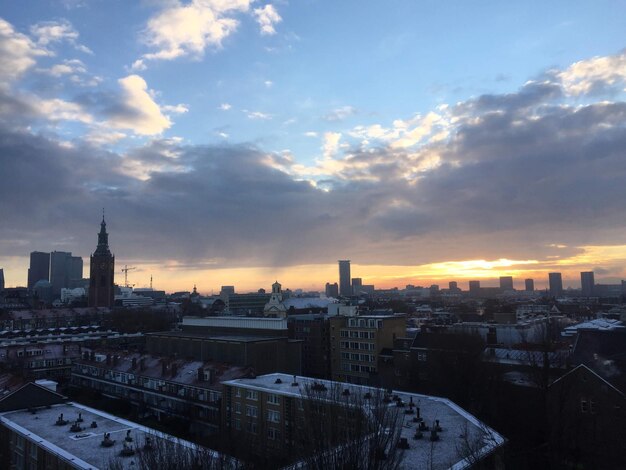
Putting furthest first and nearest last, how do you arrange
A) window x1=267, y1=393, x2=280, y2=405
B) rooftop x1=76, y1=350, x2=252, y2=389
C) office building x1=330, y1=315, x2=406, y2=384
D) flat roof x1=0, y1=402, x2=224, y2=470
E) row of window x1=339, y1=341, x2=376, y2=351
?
1. row of window x1=339, y1=341, x2=376, y2=351
2. office building x1=330, y1=315, x2=406, y2=384
3. rooftop x1=76, y1=350, x2=252, y2=389
4. window x1=267, y1=393, x2=280, y2=405
5. flat roof x1=0, y1=402, x2=224, y2=470

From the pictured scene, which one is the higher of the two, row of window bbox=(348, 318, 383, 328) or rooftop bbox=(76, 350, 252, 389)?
row of window bbox=(348, 318, 383, 328)

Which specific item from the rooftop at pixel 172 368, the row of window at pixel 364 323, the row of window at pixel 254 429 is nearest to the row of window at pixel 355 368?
the row of window at pixel 364 323

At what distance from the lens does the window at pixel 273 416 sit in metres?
34.4

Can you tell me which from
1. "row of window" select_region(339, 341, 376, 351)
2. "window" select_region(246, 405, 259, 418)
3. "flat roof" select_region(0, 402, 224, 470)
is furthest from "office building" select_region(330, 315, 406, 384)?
"flat roof" select_region(0, 402, 224, 470)

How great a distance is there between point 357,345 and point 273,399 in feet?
98.0

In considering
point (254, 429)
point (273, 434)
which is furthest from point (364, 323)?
point (273, 434)

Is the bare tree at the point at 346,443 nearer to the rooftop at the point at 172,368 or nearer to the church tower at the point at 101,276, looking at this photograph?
the rooftop at the point at 172,368

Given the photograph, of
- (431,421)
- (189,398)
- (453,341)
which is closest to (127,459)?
(431,421)

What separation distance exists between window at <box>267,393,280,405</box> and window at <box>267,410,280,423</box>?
662 mm

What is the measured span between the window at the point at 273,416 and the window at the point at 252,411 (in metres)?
1.27

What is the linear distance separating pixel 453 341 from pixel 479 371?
5.54 metres

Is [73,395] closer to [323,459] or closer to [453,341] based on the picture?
[453,341]

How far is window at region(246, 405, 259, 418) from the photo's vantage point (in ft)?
118

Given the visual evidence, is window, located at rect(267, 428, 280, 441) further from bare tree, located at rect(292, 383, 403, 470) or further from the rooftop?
bare tree, located at rect(292, 383, 403, 470)
